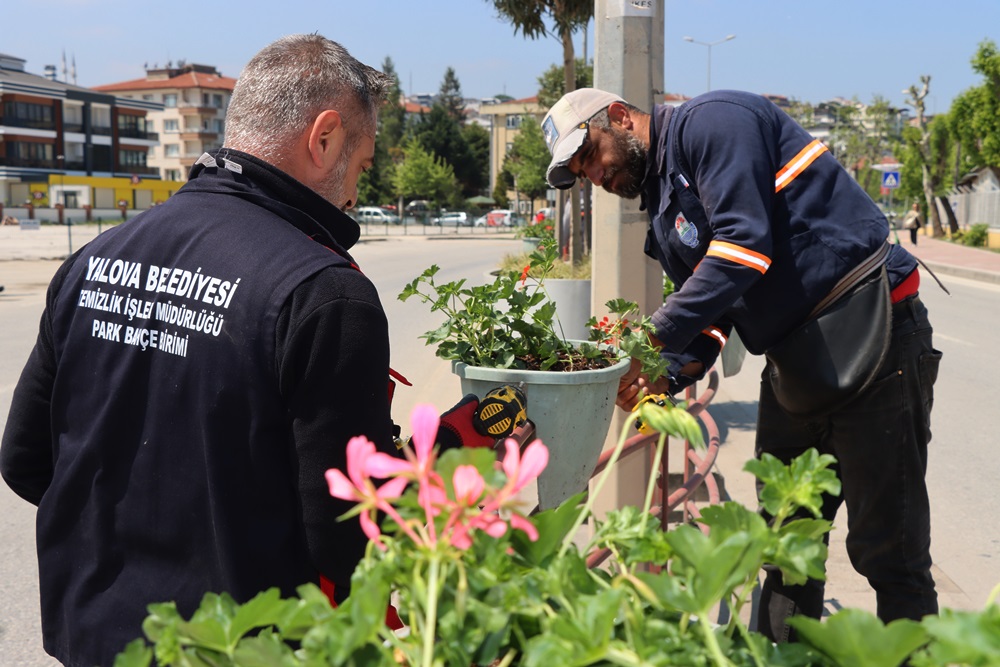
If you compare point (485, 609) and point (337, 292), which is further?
point (337, 292)

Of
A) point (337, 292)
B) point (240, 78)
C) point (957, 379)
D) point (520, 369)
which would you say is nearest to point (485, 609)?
point (337, 292)

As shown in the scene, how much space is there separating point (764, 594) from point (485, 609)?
2400mm

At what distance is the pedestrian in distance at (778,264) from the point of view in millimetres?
2404

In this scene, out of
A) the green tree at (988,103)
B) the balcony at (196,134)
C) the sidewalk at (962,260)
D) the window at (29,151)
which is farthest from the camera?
the balcony at (196,134)

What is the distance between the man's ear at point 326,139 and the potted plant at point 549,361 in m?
0.51

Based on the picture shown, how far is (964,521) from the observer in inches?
209

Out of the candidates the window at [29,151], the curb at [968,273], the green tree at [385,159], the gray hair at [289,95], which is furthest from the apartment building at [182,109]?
the gray hair at [289,95]

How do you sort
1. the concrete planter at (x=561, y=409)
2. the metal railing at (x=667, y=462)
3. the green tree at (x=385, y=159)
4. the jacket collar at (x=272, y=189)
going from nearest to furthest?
the jacket collar at (x=272, y=189) → the concrete planter at (x=561, y=409) → the metal railing at (x=667, y=462) → the green tree at (x=385, y=159)

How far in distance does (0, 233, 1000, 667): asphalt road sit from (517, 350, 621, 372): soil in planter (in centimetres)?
220

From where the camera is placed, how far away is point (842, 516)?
5402mm

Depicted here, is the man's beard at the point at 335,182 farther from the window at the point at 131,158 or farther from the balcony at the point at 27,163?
the window at the point at 131,158

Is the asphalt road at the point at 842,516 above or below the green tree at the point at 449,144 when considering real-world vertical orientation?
below

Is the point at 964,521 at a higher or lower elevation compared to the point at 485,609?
lower

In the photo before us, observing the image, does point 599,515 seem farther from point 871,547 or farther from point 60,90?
point 60,90
